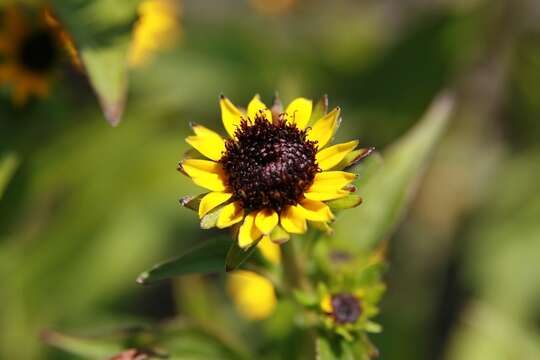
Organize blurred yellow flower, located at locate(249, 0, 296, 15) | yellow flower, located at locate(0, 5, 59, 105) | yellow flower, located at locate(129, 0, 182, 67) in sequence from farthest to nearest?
blurred yellow flower, located at locate(249, 0, 296, 15) < yellow flower, located at locate(129, 0, 182, 67) < yellow flower, located at locate(0, 5, 59, 105)

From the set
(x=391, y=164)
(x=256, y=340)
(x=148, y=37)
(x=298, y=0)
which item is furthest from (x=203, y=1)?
(x=391, y=164)

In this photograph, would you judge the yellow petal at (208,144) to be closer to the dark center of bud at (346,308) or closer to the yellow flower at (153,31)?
the dark center of bud at (346,308)

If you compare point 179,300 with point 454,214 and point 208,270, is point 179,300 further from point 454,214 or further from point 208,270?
point 454,214

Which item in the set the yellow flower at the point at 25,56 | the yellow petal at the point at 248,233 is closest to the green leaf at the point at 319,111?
the yellow petal at the point at 248,233

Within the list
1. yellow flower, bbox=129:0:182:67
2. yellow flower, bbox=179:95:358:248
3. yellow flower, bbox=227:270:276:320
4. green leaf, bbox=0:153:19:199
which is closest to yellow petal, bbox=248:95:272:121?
yellow flower, bbox=179:95:358:248

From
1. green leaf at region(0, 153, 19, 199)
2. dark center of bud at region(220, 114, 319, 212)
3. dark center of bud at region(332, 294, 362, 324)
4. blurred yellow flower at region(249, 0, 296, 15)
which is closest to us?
dark center of bud at region(220, 114, 319, 212)

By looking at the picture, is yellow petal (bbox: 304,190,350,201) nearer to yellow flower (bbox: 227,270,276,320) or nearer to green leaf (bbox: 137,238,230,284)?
green leaf (bbox: 137,238,230,284)
